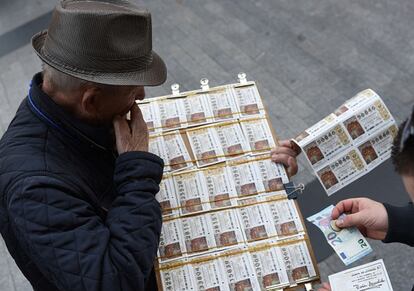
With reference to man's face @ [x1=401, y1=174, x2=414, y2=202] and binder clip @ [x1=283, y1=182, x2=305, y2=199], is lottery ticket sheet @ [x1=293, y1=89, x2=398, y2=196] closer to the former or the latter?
binder clip @ [x1=283, y1=182, x2=305, y2=199]

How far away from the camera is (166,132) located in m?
2.40

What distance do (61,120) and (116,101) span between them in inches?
9.1

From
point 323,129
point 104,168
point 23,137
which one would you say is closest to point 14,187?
point 23,137

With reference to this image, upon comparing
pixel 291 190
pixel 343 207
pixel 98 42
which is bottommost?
pixel 343 207

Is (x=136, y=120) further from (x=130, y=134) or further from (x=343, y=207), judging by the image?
(x=343, y=207)

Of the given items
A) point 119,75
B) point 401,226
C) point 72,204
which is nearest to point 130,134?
point 119,75

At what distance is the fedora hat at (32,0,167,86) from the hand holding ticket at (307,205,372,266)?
105 cm

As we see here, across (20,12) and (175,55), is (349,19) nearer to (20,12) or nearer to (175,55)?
(175,55)

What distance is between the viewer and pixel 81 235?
176cm

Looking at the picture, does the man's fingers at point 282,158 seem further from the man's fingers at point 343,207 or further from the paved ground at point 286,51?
the paved ground at point 286,51

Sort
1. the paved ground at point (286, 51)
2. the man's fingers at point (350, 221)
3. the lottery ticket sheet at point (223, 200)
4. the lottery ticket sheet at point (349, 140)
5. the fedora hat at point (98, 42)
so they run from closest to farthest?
the fedora hat at point (98, 42) → the lottery ticket sheet at point (223, 200) → the man's fingers at point (350, 221) → the lottery ticket sheet at point (349, 140) → the paved ground at point (286, 51)

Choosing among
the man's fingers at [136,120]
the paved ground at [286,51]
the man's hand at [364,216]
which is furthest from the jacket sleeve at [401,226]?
the paved ground at [286,51]

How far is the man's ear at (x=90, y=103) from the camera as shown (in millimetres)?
1901

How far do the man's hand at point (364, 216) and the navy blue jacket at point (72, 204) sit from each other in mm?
886
